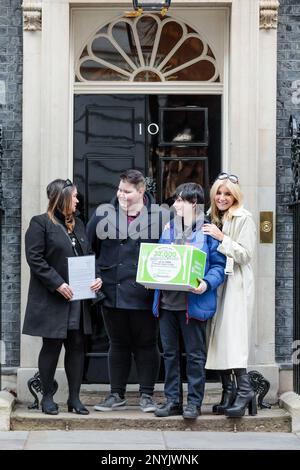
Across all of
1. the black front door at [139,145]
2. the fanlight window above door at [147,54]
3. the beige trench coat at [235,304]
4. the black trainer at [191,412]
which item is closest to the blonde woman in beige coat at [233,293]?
the beige trench coat at [235,304]

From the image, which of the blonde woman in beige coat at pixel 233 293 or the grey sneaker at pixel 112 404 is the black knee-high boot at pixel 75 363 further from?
the blonde woman in beige coat at pixel 233 293

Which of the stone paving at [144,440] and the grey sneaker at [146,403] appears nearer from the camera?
the stone paving at [144,440]

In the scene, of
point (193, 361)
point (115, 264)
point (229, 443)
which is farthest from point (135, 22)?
point (229, 443)

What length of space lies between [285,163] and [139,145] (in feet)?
4.42

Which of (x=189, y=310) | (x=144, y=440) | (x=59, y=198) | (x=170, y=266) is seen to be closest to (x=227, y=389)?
(x=189, y=310)

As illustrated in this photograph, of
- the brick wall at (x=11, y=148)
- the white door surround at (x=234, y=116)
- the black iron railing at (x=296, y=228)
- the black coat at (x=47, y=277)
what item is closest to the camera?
the black coat at (x=47, y=277)

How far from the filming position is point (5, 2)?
10.2 metres

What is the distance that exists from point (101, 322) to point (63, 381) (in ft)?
2.22

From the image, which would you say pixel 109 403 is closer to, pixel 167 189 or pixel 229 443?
pixel 229 443

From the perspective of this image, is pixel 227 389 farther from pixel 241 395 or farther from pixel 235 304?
pixel 235 304

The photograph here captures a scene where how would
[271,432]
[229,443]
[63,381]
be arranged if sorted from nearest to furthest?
[229,443] → [271,432] → [63,381]

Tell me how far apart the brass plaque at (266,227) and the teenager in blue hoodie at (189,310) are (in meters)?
1.14

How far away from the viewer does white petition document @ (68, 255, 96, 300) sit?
902 centimetres

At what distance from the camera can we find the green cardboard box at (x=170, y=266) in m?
8.73
